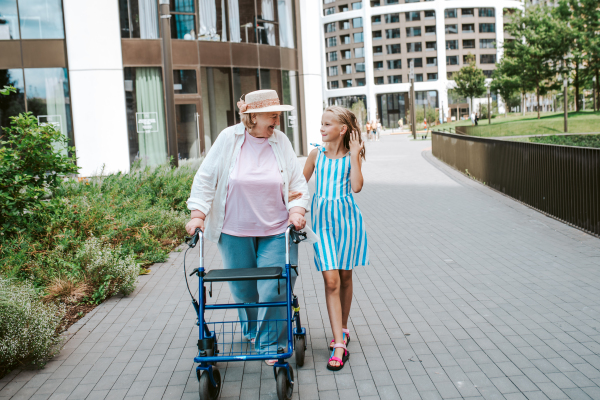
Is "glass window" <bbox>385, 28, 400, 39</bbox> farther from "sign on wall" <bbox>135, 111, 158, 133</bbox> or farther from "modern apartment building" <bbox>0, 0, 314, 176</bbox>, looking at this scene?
"sign on wall" <bbox>135, 111, 158, 133</bbox>

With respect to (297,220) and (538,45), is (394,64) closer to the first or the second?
(538,45)

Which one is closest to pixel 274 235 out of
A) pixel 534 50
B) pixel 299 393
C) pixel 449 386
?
pixel 299 393

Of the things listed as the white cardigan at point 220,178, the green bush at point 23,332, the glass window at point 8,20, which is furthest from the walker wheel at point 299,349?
the glass window at point 8,20

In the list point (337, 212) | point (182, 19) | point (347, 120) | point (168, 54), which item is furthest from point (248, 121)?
point (182, 19)

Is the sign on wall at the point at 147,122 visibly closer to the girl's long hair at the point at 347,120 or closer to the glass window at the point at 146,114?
the glass window at the point at 146,114

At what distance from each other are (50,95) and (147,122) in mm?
3219

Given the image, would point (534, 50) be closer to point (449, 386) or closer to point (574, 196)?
point (574, 196)

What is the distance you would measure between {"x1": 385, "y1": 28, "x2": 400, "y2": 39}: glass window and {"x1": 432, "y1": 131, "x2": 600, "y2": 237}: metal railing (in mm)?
88967

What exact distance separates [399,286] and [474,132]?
37.4m

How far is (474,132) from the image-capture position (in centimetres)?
4150

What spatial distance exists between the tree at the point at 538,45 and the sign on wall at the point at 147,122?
36.2m

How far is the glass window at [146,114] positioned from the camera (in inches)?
813

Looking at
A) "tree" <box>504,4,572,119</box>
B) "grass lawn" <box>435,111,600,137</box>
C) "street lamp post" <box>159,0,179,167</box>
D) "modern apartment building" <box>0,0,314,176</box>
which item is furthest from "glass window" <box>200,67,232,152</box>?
"tree" <box>504,4,572,119</box>

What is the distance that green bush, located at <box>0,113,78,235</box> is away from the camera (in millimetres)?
6363
